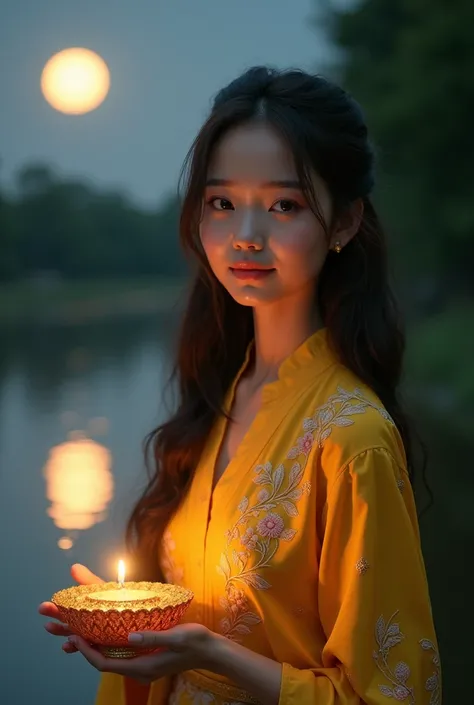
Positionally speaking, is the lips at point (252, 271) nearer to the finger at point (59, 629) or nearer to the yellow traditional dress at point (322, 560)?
the yellow traditional dress at point (322, 560)

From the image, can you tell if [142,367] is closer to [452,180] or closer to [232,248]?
[452,180]

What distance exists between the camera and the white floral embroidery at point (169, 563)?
4.38 ft

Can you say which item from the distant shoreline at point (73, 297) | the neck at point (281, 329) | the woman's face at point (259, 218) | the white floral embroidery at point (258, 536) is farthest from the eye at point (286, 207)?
the distant shoreline at point (73, 297)

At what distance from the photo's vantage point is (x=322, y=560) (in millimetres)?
1178

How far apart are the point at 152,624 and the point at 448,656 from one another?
6.24 feet

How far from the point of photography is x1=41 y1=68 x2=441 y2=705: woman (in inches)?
45.9

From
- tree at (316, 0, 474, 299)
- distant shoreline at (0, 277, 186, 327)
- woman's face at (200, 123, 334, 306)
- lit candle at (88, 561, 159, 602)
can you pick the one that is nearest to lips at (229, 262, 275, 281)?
woman's face at (200, 123, 334, 306)

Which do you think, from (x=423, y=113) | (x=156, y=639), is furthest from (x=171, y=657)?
(x=423, y=113)

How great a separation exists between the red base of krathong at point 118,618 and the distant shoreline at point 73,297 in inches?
131

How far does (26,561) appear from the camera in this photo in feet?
11.1

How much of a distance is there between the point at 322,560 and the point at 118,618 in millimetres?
216

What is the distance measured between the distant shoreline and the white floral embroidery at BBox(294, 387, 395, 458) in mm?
3221

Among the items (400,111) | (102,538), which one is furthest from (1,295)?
(400,111)

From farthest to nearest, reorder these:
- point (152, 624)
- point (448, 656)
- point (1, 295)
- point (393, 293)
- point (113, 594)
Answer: point (1, 295), point (448, 656), point (393, 293), point (113, 594), point (152, 624)
